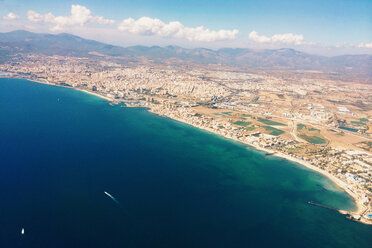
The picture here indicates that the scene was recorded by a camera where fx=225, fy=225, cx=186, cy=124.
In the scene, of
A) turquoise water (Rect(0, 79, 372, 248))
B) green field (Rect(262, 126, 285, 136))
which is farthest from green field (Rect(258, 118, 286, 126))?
turquoise water (Rect(0, 79, 372, 248))

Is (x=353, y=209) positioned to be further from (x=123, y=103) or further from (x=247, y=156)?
(x=123, y=103)

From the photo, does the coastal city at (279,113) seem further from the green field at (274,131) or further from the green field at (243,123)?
the green field at (243,123)

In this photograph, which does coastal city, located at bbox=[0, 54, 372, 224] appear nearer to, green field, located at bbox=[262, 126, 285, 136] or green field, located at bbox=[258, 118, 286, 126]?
green field, located at bbox=[262, 126, 285, 136]

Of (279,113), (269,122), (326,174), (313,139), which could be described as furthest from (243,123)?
(326,174)

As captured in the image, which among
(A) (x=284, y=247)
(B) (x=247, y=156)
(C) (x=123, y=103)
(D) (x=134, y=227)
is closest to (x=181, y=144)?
(B) (x=247, y=156)

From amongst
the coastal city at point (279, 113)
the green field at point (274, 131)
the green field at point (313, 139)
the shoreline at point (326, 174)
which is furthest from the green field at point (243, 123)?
the green field at point (313, 139)
